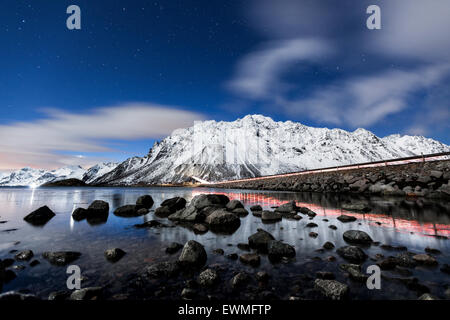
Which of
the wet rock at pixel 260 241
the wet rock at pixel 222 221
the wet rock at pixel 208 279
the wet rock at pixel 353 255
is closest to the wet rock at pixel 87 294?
the wet rock at pixel 208 279

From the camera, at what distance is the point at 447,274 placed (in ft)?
18.6

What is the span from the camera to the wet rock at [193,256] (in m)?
6.76

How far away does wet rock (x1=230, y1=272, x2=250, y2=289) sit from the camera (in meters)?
5.28

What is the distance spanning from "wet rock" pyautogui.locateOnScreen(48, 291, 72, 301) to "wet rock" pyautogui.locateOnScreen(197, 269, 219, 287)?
320 cm

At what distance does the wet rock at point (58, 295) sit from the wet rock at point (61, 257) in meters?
2.60

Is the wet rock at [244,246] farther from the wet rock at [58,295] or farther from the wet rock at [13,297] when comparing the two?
the wet rock at [13,297]

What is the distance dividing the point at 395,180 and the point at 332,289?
2988 centimetres

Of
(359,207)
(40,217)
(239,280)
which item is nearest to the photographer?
(239,280)

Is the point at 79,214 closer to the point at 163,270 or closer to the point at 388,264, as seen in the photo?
the point at 163,270

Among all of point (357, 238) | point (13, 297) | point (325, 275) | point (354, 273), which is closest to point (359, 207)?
point (357, 238)

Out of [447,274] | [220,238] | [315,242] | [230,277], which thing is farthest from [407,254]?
[220,238]

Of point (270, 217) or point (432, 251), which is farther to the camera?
point (270, 217)

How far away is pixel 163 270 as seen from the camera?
6066 millimetres
